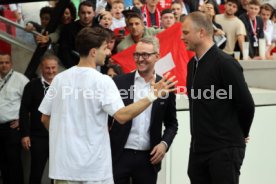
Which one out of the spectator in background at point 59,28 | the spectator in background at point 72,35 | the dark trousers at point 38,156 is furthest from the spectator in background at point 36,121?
the spectator in background at point 59,28

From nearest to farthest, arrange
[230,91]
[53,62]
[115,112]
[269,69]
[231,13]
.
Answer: [115,112] → [230,91] → [53,62] → [269,69] → [231,13]

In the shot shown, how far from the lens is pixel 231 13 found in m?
9.91

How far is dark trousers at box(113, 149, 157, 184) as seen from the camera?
15.9ft

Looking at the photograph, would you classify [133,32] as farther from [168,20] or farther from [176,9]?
[176,9]

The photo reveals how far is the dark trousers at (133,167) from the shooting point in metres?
4.83

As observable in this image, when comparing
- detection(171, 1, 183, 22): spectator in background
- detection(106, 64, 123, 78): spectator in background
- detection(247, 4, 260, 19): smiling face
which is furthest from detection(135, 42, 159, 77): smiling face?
detection(247, 4, 260, 19): smiling face

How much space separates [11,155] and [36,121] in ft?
2.46

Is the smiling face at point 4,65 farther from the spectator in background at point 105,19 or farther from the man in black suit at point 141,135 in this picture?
the man in black suit at point 141,135

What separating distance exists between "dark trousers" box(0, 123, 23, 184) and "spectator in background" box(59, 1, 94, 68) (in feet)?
4.17

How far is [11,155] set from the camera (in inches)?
285

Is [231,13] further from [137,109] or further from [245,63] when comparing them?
[137,109]

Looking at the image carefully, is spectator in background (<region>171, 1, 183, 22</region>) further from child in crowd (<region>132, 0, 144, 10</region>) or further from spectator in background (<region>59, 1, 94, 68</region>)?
spectator in background (<region>59, 1, 94, 68</region>)

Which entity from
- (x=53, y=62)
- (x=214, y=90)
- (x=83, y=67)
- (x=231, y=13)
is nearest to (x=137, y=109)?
(x=83, y=67)

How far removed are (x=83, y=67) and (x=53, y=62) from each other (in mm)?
2684
